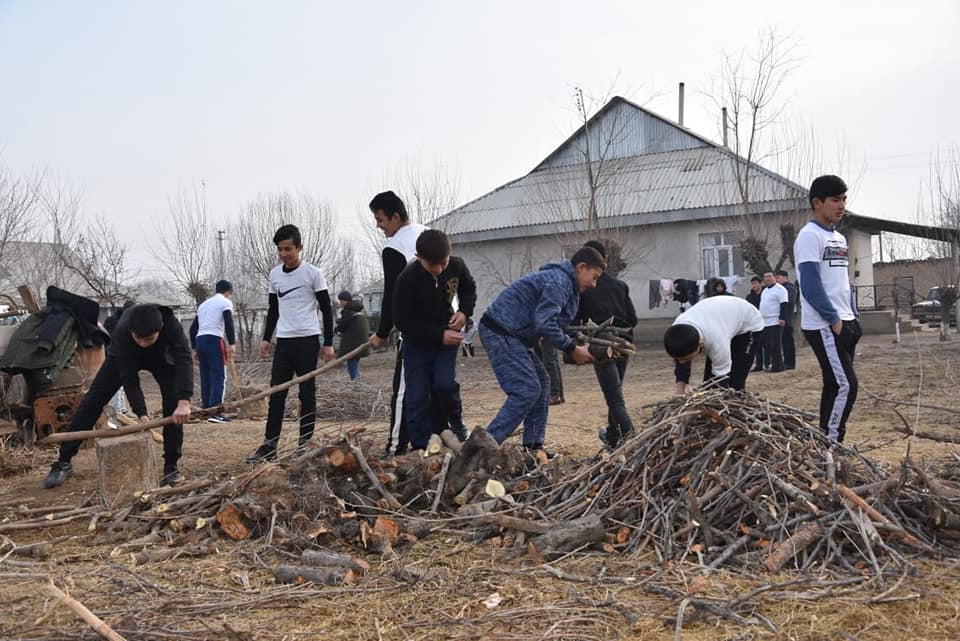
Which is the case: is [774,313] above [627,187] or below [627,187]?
below

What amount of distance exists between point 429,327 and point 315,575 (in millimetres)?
2068

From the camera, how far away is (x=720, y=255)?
69.8ft

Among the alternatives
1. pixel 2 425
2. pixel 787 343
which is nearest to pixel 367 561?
pixel 2 425

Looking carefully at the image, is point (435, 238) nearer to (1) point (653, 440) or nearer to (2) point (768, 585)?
(1) point (653, 440)

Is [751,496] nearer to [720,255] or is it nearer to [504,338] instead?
[504,338]

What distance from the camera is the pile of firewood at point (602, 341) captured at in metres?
5.65

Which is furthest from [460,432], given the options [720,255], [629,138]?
[629,138]

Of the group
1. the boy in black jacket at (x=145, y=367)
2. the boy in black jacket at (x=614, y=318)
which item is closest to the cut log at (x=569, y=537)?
the boy in black jacket at (x=614, y=318)

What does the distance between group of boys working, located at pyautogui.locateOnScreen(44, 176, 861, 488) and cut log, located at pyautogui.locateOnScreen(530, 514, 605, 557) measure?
4.15 feet

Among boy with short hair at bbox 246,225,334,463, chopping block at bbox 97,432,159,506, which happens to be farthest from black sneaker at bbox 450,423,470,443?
chopping block at bbox 97,432,159,506

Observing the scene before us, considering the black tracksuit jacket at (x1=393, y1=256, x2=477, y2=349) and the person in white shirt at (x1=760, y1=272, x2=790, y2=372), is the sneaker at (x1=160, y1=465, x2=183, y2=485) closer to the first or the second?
the black tracksuit jacket at (x1=393, y1=256, x2=477, y2=349)

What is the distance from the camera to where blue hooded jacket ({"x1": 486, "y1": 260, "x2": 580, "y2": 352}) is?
5.19m

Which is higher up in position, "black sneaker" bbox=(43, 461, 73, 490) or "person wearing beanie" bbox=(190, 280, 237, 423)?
"person wearing beanie" bbox=(190, 280, 237, 423)

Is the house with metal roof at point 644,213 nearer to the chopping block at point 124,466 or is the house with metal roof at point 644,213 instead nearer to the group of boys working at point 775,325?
the group of boys working at point 775,325
